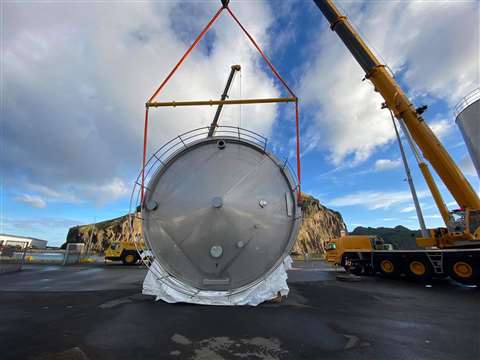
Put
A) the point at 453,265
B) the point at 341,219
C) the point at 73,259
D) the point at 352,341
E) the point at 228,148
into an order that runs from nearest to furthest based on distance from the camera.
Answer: the point at 352,341 → the point at 228,148 → the point at 453,265 → the point at 73,259 → the point at 341,219

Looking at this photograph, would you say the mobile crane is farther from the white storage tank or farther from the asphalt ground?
the white storage tank

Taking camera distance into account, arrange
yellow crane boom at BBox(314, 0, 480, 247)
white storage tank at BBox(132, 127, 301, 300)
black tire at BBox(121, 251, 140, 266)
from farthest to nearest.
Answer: black tire at BBox(121, 251, 140, 266) < yellow crane boom at BBox(314, 0, 480, 247) < white storage tank at BBox(132, 127, 301, 300)

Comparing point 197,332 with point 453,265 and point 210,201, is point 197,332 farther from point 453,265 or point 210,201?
point 453,265

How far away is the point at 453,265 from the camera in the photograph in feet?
27.5

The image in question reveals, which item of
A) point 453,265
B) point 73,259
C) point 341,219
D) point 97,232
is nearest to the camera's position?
point 453,265

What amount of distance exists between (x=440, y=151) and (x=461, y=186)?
4.99 feet

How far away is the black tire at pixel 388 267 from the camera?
10.1 m

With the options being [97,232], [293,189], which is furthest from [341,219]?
[97,232]

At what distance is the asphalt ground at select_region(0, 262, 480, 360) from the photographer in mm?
2811

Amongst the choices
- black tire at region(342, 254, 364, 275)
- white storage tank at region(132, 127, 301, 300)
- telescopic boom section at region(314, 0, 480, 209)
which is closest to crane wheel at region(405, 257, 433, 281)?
black tire at region(342, 254, 364, 275)

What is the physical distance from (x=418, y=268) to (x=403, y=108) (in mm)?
6853

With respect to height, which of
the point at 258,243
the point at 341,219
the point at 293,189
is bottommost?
the point at 258,243

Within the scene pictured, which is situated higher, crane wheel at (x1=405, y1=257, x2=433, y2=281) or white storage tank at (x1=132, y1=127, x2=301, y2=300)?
white storage tank at (x1=132, y1=127, x2=301, y2=300)

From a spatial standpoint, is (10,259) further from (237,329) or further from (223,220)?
(237,329)
